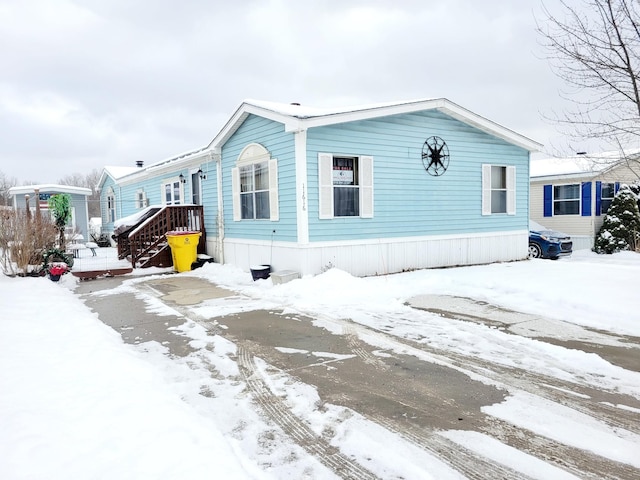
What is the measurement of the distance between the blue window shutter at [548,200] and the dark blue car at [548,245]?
4244 millimetres

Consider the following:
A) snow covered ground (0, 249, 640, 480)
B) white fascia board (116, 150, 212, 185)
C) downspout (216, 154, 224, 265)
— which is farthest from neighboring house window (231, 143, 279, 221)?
snow covered ground (0, 249, 640, 480)

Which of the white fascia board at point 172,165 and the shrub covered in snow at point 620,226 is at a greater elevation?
the white fascia board at point 172,165

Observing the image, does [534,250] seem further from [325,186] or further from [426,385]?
[426,385]

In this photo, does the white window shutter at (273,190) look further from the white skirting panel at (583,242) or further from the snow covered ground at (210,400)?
the white skirting panel at (583,242)

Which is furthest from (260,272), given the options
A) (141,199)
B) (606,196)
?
(606,196)

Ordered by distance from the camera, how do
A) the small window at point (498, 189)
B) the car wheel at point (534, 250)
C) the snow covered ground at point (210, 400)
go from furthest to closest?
the car wheel at point (534, 250) → the small window at point (498, 189) → the snow covered ground at point (210, 400)

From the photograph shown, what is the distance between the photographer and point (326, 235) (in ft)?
29.8

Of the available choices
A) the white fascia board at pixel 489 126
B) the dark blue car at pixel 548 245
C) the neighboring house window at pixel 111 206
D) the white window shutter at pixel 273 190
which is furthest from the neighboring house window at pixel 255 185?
the neighboring house window at pixel 111 206

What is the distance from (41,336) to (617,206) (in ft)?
57.9

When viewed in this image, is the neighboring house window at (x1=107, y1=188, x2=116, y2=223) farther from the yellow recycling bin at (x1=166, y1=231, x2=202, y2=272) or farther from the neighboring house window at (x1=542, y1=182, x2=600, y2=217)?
the neighboring house window at (x1=542, y1=182, x2=600, y2=217)

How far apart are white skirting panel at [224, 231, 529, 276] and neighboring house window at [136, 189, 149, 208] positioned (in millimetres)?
8634

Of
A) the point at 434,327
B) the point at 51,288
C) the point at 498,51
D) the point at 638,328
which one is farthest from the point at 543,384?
the point at 498,51

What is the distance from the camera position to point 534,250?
45.4ft

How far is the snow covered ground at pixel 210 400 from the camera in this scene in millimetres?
2455
